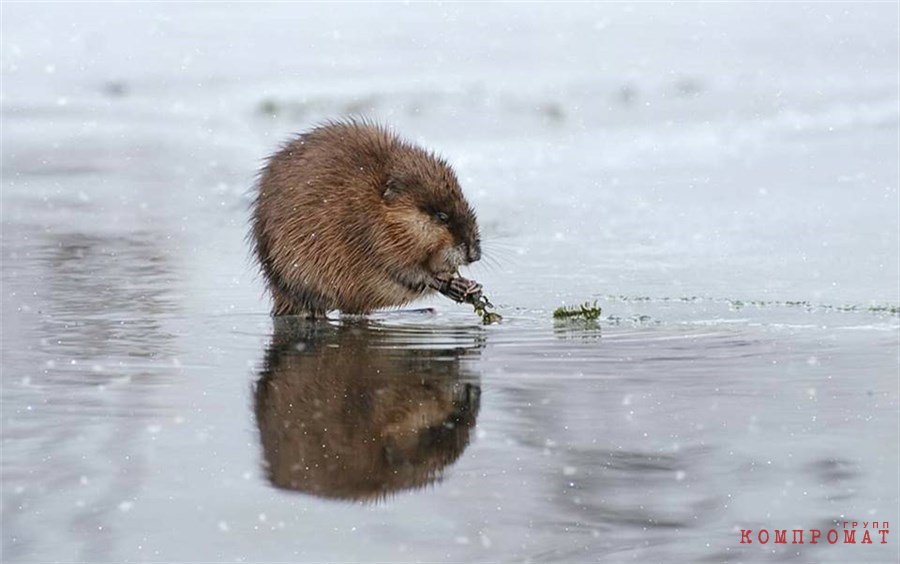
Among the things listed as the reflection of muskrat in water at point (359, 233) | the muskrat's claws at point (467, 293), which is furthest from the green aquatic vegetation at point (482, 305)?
the reflection of muskrat in water at point (359, 233)

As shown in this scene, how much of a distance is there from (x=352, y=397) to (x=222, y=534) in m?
1.98

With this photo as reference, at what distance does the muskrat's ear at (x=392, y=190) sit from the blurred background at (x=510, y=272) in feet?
2.30

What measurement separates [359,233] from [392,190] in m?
0.32

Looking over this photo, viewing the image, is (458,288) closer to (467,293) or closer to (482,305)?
(467,293)

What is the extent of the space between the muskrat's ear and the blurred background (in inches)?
27.6

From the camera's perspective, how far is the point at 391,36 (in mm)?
21156

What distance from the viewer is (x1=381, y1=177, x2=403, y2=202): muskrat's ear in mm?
10078

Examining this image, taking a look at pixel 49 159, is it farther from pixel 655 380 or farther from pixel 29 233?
pixel 655 380

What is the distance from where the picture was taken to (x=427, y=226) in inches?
396

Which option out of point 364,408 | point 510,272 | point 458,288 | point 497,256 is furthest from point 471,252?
point 364,408

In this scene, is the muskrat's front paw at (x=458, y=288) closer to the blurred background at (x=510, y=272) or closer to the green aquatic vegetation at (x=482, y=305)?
the green aquatic vegetation at (x=482, y=305)

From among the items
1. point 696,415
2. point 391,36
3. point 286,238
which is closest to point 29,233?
point 286,238

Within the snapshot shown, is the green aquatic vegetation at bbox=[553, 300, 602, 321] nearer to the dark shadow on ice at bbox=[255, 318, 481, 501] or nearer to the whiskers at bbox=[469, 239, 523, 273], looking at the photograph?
the dark shadow on ice at bbox=[255, 318, 481, 501]

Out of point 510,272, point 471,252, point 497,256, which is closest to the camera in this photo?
point 471,252
